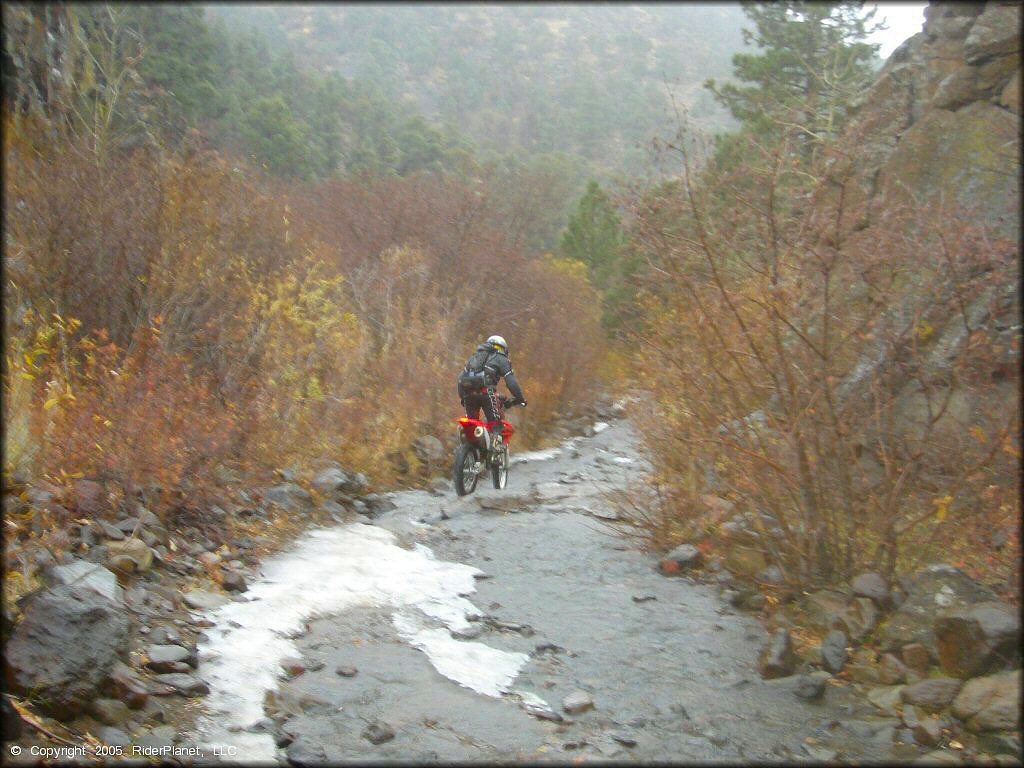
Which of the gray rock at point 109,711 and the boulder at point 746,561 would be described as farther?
the boulder at point 746,561

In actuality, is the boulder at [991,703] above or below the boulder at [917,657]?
above

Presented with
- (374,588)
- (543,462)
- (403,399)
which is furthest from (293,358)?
(374,588)

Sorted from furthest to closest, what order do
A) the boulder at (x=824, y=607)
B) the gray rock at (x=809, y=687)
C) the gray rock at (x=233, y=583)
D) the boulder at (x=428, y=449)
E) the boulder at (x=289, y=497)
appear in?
the boulder at (x=428, y=449) < the boulder at (x=289, y=497) < the gray rock at (x=233, y=583) < the boulder at (x=824, y=607) < the gray rock at (x=809, y=687)

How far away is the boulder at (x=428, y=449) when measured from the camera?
1487 cm

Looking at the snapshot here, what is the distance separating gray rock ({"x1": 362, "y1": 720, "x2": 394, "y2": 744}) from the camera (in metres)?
4.94

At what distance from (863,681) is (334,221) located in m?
20.6

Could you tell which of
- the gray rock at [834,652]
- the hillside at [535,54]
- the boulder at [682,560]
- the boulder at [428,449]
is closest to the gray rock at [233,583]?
the boulder at [682,560]

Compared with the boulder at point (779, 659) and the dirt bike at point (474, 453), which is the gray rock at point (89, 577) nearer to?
the boulder at point (779, 659)

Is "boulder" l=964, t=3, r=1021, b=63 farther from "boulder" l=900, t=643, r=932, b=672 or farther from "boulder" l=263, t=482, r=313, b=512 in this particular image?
"boulder" l=263, t=482, r=313, b=512

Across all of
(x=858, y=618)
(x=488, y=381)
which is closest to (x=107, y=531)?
(x=858, y=618)

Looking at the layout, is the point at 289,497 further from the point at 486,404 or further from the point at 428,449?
the point at 428,449

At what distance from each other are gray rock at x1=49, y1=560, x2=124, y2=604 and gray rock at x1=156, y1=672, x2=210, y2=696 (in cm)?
63

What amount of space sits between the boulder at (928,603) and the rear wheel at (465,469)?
22.7ft

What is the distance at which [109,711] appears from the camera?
477cm
